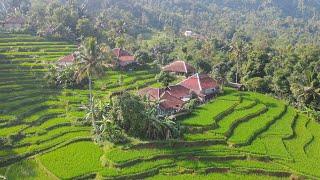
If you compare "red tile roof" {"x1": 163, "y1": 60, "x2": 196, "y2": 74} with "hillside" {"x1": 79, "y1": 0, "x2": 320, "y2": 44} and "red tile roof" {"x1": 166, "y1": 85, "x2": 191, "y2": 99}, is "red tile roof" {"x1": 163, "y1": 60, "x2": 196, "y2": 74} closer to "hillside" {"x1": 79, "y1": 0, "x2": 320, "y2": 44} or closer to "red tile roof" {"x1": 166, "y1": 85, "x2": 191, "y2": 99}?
"red tile roof" {"x1": 166, "y1": 85, "x2": 191, "y2": 99}

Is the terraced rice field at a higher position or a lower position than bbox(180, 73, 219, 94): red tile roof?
lower

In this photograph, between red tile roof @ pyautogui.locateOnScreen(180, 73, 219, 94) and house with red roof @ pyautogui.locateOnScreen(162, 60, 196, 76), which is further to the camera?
house with red roof @ pyautogui.locateOnScreen(162, 60, 196, 76)

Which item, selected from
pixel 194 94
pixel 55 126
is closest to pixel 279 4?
pixel 194 94

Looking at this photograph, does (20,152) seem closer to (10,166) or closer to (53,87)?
(10,166)

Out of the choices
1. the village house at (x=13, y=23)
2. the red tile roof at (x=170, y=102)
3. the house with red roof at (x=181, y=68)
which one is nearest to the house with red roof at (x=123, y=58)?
the house with red roof at (x=181, y=68)

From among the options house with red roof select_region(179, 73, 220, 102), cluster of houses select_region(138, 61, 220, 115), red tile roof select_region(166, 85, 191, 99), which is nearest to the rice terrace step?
house with red roof select_region(179, 73, 220, 102)

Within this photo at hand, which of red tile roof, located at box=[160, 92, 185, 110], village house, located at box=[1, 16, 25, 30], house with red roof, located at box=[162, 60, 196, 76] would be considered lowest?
red tile roof, located at box=[160, 92, 185, 110]

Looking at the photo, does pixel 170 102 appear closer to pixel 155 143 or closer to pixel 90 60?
pixel 155 143

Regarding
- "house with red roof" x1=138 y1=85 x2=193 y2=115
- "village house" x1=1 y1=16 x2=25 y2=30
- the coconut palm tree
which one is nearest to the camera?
the coconut palm tree
